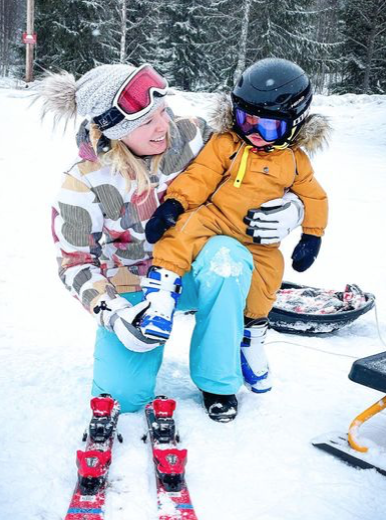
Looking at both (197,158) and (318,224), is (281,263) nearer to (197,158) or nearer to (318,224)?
(318,224)

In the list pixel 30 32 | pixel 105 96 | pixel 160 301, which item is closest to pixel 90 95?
pixel 105 96

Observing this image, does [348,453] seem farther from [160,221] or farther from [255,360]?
[160,221]

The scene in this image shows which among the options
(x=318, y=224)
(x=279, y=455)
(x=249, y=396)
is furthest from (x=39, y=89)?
(x=279, y=455)

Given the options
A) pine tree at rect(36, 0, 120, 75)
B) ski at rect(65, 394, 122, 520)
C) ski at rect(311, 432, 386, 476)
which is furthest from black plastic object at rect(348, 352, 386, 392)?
pine tree at rect(36, 0, 120, 75)

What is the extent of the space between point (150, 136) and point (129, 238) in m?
0.42

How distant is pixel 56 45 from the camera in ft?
68.1

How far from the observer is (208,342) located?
1.96 metres

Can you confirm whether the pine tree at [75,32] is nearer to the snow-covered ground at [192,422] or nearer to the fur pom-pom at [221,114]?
the snow-covered ground at [192,422]

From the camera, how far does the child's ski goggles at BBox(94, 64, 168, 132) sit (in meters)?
1.92

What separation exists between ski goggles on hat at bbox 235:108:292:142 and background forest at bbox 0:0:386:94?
18.2 meters

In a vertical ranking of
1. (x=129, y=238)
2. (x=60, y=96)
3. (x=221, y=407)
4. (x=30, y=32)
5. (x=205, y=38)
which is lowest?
(x=221, y=407)

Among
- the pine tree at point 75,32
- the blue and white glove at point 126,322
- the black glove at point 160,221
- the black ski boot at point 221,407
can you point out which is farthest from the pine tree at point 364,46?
the blue and white glove at point 126,322

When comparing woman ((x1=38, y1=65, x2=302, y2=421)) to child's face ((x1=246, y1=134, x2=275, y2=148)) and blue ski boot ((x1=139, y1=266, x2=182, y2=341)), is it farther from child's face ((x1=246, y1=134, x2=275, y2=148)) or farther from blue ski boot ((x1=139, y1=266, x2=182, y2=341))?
child's face ((x1=246, y1=134, x2=275, y2=148))

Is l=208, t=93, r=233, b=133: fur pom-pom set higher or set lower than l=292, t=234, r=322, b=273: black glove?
higher
